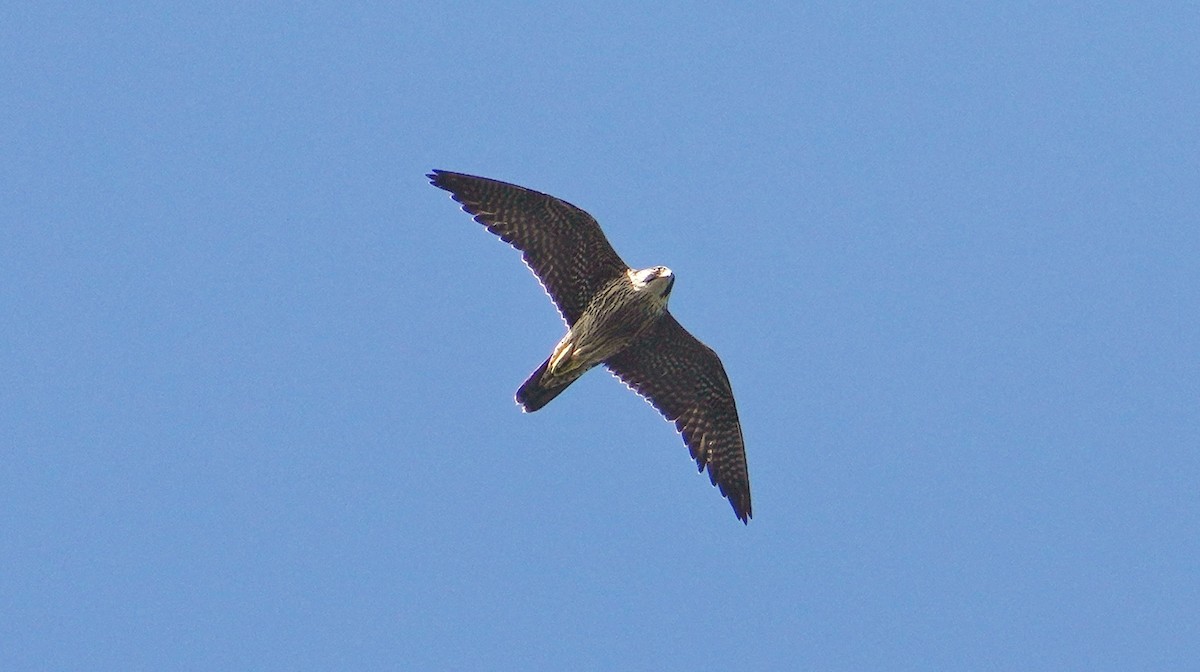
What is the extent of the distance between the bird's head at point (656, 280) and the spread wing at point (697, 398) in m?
1.02

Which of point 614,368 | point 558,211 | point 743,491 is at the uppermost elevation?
point 558,211

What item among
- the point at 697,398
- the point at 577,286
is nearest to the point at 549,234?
the point at 577,286

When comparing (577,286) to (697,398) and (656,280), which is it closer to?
(656,280)

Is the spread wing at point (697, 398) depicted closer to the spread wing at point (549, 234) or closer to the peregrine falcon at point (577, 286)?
the peregrine falcon at point (577, 286)

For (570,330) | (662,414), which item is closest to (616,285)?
(570,330)

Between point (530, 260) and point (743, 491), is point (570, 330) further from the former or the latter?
point (743, 491)

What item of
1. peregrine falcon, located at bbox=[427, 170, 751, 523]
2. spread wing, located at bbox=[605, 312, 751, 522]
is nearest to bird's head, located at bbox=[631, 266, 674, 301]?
peregrine falcon, located at bbox=[427, 170, 751, 523]

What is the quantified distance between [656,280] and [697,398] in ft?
6.52

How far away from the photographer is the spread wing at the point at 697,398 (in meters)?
16.2

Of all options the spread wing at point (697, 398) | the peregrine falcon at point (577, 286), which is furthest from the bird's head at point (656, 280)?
the spread wing at point (697, 398)

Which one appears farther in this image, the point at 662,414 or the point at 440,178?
the point at 662,414

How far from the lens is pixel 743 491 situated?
54.9 feet

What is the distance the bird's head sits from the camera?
594 inches

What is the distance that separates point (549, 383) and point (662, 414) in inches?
66.9
